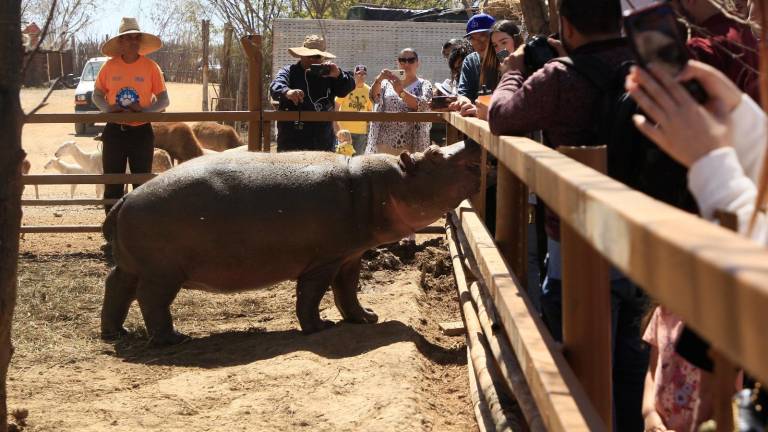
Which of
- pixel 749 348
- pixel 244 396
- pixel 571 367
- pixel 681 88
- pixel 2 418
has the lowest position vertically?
pixel 244 396

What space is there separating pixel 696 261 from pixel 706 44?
7.00 ft

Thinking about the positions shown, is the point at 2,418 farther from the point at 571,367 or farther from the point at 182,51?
the point at 182,51

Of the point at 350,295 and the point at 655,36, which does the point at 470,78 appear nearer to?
the point at 350,295

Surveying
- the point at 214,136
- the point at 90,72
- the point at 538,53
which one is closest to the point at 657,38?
the point at 538,53

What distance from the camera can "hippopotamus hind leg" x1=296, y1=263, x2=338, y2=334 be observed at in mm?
6469

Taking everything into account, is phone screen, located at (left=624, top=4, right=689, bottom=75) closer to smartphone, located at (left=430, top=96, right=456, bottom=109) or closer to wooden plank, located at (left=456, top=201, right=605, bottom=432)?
wooden plank, located at (left=456, top=201, right=605, bottom=432)

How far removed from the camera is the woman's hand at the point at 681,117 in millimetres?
1636

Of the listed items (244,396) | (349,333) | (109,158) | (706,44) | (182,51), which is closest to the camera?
(706,44)

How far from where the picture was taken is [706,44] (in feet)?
10.2

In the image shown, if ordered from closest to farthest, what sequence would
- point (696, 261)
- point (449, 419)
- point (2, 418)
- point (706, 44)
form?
point (696, 261) < point (706, 44) < point (2, 418) < point (449, 419)

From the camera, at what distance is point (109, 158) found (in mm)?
9578

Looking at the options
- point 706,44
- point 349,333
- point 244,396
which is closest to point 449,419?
point 244,396

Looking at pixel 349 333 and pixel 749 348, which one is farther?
pixel 349 333

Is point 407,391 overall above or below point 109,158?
below
